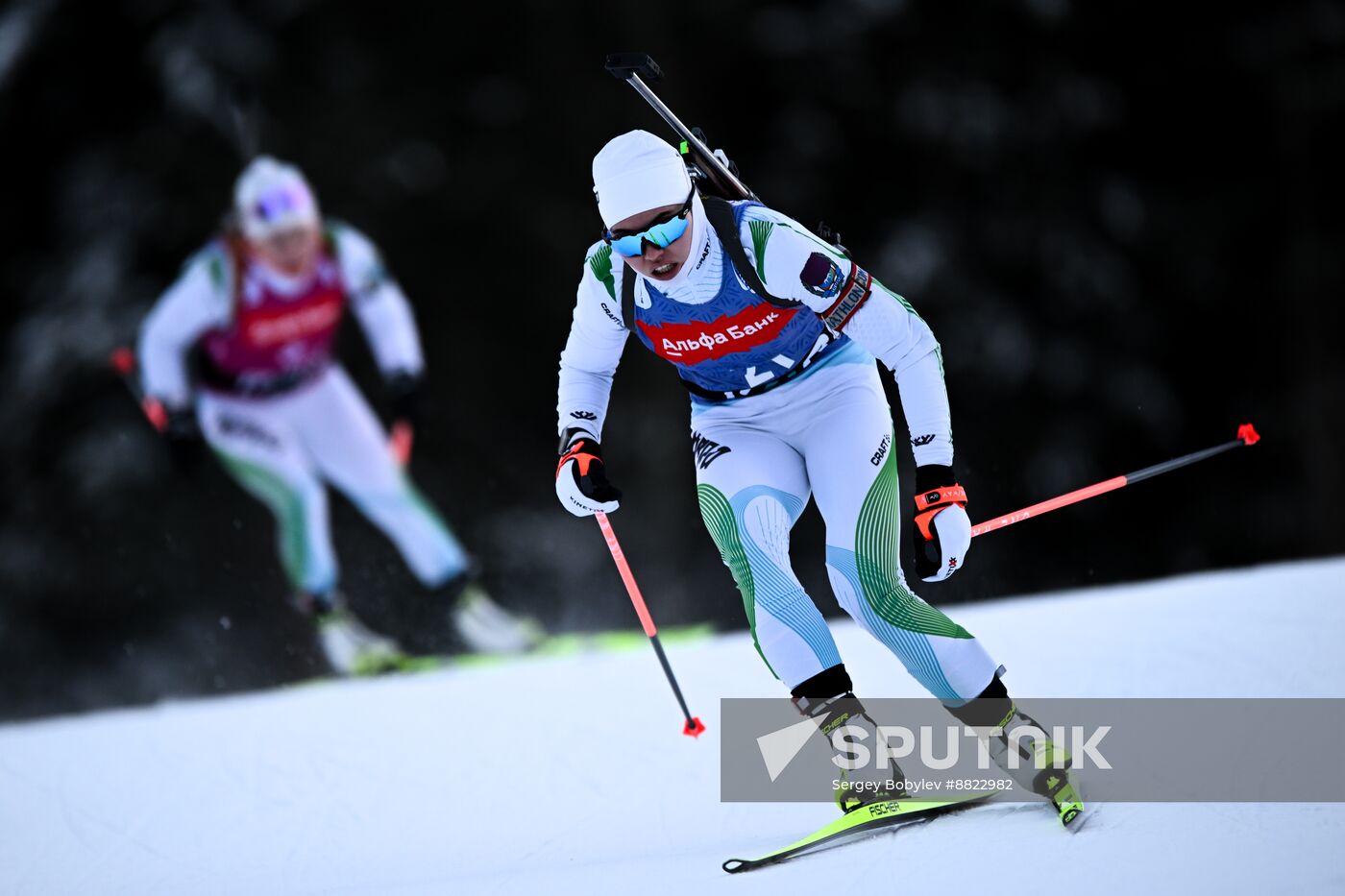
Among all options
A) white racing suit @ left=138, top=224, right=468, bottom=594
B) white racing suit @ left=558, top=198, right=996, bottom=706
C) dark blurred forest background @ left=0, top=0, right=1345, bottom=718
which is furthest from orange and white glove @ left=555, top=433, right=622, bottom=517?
dark blurred forest background @ left=0, top=0, right=1345, bottom=718

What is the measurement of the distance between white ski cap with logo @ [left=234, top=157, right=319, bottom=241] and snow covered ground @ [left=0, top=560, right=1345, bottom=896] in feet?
8.12

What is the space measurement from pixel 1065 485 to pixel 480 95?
6142 mm

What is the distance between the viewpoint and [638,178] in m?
4.10

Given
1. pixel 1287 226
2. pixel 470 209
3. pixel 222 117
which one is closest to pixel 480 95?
pixel 470 209

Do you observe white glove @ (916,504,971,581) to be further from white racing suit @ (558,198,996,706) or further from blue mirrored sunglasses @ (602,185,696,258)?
blue mirrored sunglasses @ (602,185,696,258)

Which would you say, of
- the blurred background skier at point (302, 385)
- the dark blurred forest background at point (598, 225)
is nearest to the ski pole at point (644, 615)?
the blurred background skier at point (302, 385)

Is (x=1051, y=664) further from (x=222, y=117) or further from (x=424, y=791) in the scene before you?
A: (x=222, y=117)

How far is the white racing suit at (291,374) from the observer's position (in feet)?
28.3

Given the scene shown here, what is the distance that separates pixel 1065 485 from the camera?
13.5 m

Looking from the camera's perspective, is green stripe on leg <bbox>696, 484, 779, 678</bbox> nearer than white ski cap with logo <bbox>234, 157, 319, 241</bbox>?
Yes

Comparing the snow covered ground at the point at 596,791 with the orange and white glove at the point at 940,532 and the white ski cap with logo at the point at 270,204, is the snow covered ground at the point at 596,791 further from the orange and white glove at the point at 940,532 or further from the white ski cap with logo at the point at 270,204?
the white ski cap with logo at the point at 270,204

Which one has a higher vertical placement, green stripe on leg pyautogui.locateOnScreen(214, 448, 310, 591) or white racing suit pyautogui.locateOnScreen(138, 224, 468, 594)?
white racing suit pyautogui.locateOnScreen(138, 224, 468, 594)

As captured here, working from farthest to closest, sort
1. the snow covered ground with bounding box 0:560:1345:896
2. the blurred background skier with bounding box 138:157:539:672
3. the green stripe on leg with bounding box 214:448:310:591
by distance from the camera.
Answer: the green stripe on leg with bounding box 214:448:310:591 < the blurred background skier with bounding box 138:157:539:672 < the snow covered ground with bounding box 0:560:1345:896

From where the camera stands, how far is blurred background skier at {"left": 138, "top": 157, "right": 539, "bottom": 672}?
859 cm
